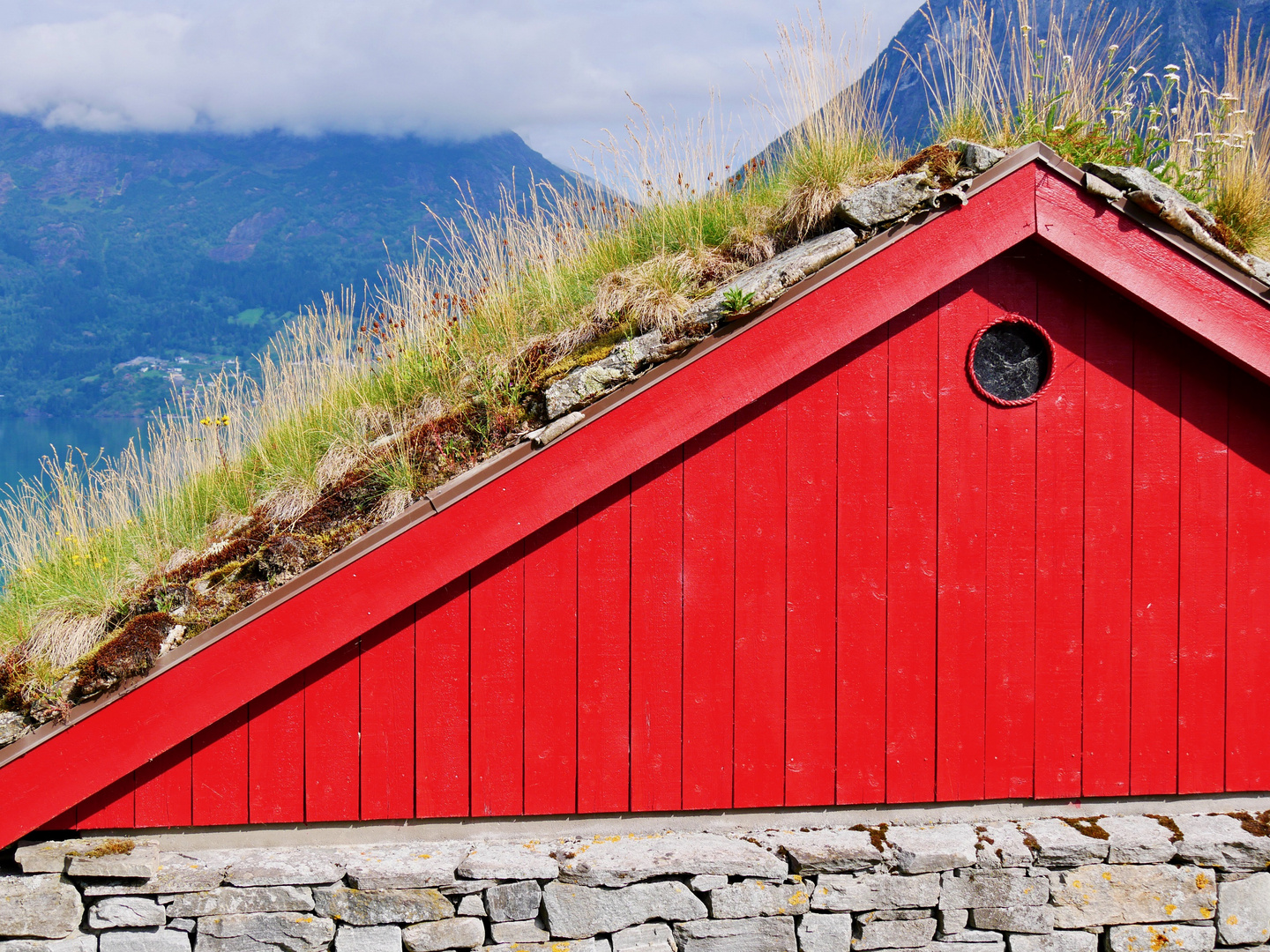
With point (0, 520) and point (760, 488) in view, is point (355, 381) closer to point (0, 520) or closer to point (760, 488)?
point (0, 520)

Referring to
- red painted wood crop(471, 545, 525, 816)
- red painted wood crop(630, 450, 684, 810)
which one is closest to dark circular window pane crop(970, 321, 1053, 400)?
red painted wood crop(630, 450, 684, 810)

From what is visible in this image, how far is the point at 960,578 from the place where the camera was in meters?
3.86

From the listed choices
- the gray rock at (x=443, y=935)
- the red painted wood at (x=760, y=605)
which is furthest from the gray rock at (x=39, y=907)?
the red painted wood at (x=760, y=605)

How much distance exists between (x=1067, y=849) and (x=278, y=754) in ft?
11.4

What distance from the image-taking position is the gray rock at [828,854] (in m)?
3.58

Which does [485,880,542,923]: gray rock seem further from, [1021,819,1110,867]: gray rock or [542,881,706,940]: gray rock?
[1021,819,1110,867]: gray rock

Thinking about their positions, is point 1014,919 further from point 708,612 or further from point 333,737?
point 333,737

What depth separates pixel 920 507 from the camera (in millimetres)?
3840

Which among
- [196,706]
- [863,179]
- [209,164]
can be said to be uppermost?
[209,164]

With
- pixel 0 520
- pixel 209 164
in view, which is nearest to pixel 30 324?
pixel 209 164

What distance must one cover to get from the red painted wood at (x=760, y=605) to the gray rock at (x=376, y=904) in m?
1.39

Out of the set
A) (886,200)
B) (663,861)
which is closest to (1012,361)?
(886,200)

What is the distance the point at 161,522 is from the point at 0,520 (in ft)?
4.04

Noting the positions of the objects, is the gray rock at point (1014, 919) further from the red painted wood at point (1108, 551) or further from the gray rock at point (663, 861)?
the gray rock at point (663, 861)
